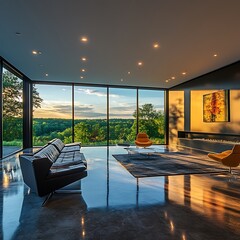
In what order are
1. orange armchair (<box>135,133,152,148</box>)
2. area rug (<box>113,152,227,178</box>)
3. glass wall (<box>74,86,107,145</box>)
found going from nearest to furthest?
area rug (<box>113,152,227,178</box>), orange armchair (<box>135,133,152,148</box>), glass wall (<box>74,86,107,145</box>)

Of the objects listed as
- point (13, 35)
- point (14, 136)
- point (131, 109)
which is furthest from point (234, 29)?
point (14, 136)

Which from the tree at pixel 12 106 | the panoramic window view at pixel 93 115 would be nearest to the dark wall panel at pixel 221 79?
the panoramic window view at pixel 93 115

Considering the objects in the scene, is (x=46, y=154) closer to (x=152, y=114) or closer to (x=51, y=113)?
(x=51, y=113)

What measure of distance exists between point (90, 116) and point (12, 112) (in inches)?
149

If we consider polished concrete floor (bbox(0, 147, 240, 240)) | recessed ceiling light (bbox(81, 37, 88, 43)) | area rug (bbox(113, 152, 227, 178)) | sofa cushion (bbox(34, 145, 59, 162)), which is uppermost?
recessed ceiling light (bbox(81, 37, 88, 43))

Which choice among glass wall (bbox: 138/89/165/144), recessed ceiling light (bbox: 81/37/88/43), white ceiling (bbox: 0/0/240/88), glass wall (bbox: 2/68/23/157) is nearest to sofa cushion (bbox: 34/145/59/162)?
white ceiling (bbox: 0/0/240/88)

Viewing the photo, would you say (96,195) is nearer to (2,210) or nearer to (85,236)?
(85,236)

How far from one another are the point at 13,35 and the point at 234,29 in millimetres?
5192

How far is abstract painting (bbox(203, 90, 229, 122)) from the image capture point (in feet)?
23.1

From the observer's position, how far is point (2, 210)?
265 centimetres

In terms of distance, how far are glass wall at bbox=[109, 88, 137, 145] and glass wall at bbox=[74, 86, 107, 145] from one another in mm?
394

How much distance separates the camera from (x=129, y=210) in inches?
105

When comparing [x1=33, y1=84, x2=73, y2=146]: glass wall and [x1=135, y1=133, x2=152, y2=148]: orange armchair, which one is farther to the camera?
[x1=33, y1=84, x2=73, y2=146]: glass wall

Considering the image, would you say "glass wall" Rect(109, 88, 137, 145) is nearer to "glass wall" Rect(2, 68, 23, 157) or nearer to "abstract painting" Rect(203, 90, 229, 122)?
"abstract painting" Rect(203, 90, 229, 122)
